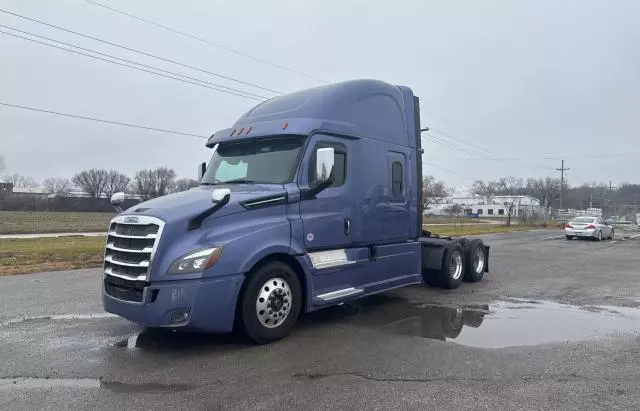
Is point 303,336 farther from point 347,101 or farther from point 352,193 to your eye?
point 347,101

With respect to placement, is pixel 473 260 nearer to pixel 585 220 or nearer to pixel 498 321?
pixel 498 321

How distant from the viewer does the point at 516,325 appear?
6.81 meters

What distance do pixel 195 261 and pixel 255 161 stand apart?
1.91 m

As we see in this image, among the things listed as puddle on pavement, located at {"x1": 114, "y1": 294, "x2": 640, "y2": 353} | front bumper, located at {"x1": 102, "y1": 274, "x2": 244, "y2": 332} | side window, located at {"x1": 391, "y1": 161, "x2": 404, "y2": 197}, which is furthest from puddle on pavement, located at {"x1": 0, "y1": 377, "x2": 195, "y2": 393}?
side window, located at {"x1": 391, "y1": 161, "x2": 404, "y2": 197}

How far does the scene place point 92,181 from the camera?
5207 inches

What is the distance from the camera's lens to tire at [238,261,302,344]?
18.3 feet

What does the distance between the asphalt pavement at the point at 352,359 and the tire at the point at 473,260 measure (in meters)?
1.90

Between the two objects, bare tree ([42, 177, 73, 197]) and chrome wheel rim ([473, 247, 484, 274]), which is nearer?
chrome wheel rim ([473, 247, 484, 274])

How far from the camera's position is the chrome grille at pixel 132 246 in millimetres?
5199

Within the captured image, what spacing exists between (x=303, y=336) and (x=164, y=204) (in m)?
2.38

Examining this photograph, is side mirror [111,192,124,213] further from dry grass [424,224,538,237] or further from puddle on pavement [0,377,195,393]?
dry grass [424,224,538,237]

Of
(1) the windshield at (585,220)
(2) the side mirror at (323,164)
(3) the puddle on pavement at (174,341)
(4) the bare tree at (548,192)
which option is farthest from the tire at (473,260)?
(4) the bare tree at (548,192)

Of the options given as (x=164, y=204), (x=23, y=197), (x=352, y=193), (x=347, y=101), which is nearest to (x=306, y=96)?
(x=347, y=101)

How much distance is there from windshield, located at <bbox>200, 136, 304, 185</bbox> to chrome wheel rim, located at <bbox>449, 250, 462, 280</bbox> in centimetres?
484
